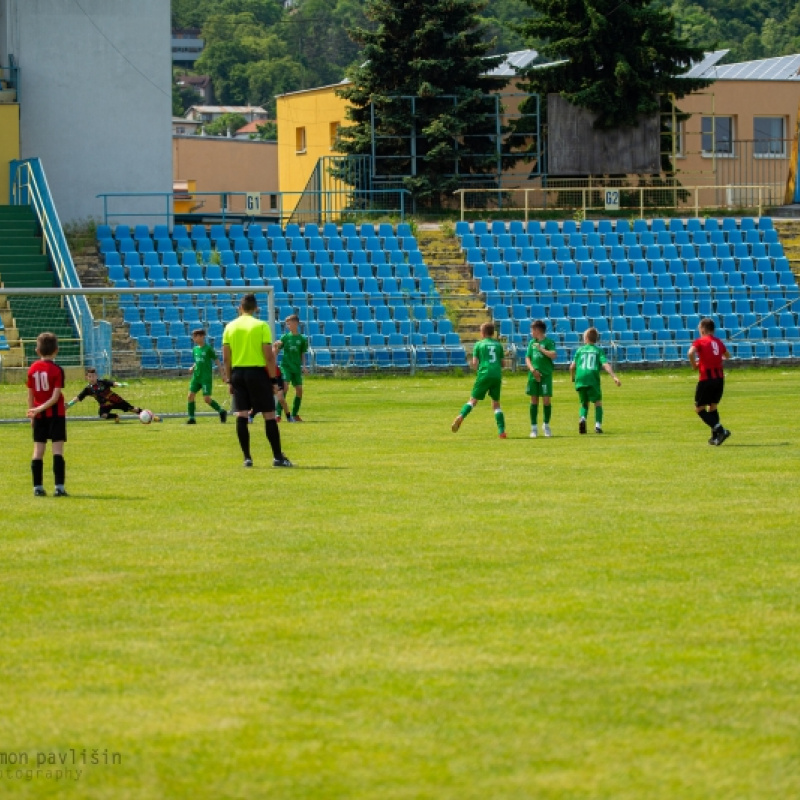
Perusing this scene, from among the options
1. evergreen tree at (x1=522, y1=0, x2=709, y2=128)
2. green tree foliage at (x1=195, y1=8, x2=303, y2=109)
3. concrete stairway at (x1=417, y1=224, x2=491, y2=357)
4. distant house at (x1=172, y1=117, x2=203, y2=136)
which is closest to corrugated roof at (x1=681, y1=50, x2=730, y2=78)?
evergreen tree at (x1=522, y1=0, x2=709, y2=128)

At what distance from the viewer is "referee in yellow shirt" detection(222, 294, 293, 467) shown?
1466 cm

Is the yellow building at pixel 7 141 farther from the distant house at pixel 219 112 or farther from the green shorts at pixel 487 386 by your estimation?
the distant house at pixel 219 112

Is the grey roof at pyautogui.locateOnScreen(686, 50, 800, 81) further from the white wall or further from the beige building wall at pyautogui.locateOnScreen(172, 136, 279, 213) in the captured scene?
the white wall

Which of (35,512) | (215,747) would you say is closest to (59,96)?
(35,512)

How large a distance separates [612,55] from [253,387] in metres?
34.9

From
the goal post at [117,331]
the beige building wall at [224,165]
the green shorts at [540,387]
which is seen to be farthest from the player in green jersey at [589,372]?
the beige building wall at [224,165]

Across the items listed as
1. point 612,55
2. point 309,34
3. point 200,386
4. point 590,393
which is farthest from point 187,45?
point 590,393

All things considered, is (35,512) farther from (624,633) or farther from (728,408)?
(728,408)

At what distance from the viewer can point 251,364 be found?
1472 cm

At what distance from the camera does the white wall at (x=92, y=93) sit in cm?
4028

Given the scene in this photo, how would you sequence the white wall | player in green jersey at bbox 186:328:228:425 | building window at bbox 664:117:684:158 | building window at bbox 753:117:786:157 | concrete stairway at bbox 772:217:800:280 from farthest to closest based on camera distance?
building window at bbox 753:117:786:157 → building window at bbox 664:117:684:158 → concrete stairway at bbox 772:217:800:280 → the white wall → player in green jersey at bbox 186:328:228:425

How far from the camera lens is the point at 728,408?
78.1 ft

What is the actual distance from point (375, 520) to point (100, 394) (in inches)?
459

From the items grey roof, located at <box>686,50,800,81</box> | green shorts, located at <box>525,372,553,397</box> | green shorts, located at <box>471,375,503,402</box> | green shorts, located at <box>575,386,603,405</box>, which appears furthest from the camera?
grey roof, located at <box>686,50,800,81</box>
